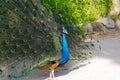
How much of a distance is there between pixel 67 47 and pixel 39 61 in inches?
19.6

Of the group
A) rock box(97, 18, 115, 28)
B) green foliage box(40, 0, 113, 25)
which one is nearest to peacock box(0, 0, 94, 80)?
green foliage box(40, 0, 113, 25)

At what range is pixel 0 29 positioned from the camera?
15.9ft

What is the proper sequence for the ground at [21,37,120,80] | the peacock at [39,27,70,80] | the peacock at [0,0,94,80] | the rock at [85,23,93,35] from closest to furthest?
the peacock at [0,0,94,80], the peacock at [39,27,70,80], the ground at [21,37,120,80], the rock at [85,23,93,35]

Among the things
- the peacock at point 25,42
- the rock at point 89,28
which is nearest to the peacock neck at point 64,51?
the peacock at point 25,42

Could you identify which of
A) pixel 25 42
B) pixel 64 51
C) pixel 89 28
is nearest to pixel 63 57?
pixel 64 51

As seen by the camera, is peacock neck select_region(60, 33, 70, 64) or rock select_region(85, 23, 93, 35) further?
rock select_region(85, 23, 93, 35)

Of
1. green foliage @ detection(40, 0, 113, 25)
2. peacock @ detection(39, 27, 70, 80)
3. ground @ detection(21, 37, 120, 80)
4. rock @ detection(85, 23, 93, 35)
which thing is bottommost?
ground @ detection(21, 37, 120, 80)

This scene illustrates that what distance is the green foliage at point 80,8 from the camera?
870 centimetres

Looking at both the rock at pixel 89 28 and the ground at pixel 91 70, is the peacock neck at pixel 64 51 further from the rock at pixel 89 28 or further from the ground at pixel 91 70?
the rock at pixel 89 28

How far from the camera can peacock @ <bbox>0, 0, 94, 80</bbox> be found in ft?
15.9

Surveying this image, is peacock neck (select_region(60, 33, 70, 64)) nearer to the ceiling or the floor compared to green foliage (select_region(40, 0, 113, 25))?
nearer to the floor

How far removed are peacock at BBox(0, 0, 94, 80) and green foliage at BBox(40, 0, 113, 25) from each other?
3.47 metres

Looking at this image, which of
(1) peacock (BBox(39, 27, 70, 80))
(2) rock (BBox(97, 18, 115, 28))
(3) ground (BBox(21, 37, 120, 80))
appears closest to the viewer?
(1) peacock (BBox(39, 27, 70, 80))

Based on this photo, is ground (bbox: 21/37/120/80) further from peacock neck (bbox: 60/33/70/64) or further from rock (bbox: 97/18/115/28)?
rock (bbox: 97/18/115/28)
